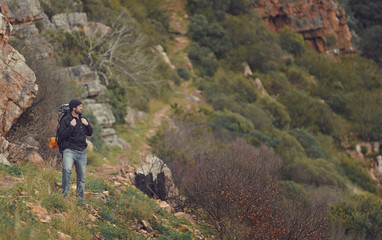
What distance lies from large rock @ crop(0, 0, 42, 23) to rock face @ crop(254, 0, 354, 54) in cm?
3626

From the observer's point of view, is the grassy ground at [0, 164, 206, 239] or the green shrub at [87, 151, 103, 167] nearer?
the grassy ground at [0, 164, 206, 239]

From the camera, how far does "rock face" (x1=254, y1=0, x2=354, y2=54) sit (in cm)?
4644

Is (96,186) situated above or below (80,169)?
below

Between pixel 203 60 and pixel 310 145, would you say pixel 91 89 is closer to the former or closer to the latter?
pixel 310 145

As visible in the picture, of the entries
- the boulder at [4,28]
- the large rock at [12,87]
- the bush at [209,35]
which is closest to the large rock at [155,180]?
the large rock at [12,87]

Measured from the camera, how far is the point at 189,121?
20547 mm

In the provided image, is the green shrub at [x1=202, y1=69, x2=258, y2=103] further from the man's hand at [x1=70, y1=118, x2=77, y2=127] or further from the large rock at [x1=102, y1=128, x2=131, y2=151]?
Answer: the man's hand at [x1=70, y1=118, x2=77, y2=127]

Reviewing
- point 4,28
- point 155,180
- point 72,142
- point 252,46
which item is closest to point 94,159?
point 155,180

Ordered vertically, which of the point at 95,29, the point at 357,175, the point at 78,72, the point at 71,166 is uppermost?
the point at 71,166

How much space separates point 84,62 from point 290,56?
3005 cm

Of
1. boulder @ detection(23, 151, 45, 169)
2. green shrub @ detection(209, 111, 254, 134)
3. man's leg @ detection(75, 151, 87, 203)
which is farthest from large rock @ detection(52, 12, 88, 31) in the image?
man's leg @ detection(75, 151, 87, 203)

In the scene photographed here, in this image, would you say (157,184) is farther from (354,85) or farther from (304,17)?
(304,17)

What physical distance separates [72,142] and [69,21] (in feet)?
47.7

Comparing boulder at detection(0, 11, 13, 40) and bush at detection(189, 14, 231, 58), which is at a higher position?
boulder at detection(0, 11, 13, 40)
